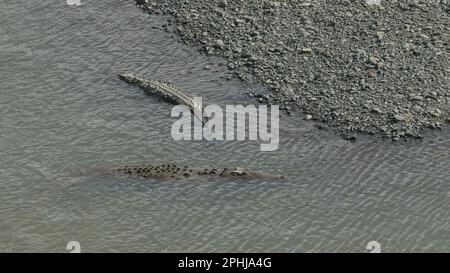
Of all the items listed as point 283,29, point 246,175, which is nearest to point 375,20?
point 283,29

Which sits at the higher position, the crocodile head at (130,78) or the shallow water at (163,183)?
the crocodile head at (130,78)

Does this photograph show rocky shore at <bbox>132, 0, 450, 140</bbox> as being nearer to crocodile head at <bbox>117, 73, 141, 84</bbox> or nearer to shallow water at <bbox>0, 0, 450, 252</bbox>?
shallow water at <bbox>0, 0, 450, 252</bbox>

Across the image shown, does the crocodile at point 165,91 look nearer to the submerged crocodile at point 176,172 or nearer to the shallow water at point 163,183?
the shallow water at point 163,183

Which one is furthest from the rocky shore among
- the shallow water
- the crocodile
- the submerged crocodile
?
the submerged crocodile

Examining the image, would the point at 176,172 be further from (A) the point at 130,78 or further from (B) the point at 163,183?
(A) the point at 130,78

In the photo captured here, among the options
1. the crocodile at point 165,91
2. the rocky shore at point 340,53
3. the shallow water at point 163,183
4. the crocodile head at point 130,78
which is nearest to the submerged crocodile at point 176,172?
the shallow water at point 163,183
